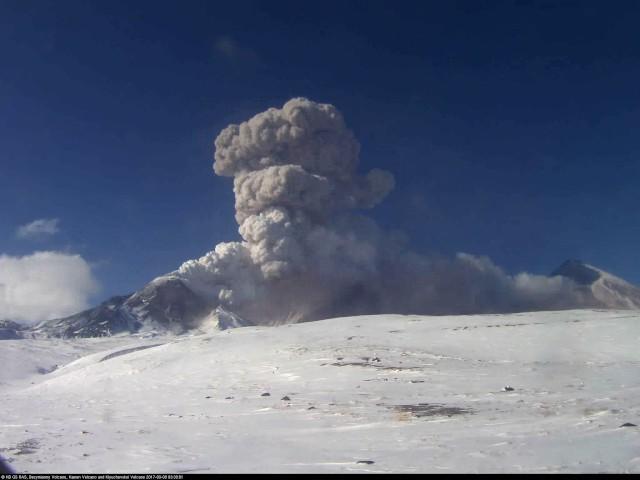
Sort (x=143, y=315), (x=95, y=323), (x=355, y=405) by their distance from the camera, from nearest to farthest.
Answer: (x=355, y=405) < (x=95, y=323) < (x=143, y=315)

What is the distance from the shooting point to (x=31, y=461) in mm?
8586

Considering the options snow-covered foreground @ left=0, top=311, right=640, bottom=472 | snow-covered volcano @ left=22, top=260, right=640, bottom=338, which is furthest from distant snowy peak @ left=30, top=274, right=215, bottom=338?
snow-covered foreground @ left=0, top=311, right=640, bottom=472

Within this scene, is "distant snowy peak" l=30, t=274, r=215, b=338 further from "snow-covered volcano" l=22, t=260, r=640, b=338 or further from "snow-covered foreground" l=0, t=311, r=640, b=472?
"snow-covered foreground" l=0, t=311, r=640, b=472

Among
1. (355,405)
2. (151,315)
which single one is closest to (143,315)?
(151,315)

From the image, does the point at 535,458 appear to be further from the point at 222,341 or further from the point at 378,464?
the point at 222,341

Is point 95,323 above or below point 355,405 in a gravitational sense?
above

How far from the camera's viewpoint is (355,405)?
48.5ft

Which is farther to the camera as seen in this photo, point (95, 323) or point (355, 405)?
point (95, 323)

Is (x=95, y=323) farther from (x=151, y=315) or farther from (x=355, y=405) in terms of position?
(x=355, y=405)

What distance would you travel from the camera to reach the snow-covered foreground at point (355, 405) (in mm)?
8383

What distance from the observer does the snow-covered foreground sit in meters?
8.38

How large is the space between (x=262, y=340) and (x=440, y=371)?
14.6m

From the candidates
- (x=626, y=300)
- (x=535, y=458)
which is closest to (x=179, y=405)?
(x=535, y=458)

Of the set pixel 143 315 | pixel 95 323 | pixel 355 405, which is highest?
pixel 143 315
